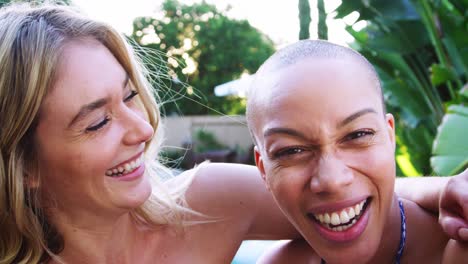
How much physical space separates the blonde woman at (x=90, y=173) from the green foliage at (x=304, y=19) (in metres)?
1.84

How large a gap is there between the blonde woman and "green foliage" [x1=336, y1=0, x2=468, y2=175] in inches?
133

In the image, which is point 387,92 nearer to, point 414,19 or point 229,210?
point 414,19

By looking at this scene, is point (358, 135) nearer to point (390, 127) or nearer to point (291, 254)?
point (390, 127)

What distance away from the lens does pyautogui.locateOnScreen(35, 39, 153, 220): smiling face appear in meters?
1.80

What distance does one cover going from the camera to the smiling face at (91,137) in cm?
180

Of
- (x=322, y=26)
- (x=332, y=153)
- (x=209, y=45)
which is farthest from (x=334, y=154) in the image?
(x=209, y=45)

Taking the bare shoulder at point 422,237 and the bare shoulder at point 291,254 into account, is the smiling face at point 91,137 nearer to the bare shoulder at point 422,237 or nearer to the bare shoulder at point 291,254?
the bare shoulder at point 291,254

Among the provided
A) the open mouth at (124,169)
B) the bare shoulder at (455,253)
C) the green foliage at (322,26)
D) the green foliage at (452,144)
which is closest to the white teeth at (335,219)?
the bare shoulder at (455,253)

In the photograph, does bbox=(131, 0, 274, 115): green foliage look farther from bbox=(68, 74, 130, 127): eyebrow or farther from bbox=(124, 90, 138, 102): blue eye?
bbox=(68, 74, 130, 127): eyebrow

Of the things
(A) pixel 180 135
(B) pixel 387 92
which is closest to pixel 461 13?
(B) pixel 387 92

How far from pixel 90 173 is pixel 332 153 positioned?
0.85m

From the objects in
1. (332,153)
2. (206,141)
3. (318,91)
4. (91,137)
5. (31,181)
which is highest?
(318,91)

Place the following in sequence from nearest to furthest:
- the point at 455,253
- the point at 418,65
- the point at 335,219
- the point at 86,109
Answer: the point at 455,253 < the point at 335,219 < the point at 86,109 < the point at 418,65

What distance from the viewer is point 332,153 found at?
152 cm
